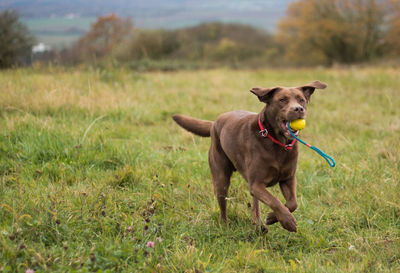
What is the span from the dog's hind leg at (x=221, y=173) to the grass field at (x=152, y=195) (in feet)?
0.53

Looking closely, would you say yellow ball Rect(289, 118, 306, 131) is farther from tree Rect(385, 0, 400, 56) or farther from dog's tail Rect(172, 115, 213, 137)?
tree Rect(385, 0, 400, 56)

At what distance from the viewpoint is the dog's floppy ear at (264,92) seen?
3348 mm

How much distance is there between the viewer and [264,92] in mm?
3357

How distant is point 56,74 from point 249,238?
5.64m

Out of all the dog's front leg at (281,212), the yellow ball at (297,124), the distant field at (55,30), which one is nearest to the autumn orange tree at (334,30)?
the distant field at (55,30)

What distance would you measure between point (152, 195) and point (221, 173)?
764mm

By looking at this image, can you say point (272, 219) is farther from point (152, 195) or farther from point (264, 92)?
point (152, 195)

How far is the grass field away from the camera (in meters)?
2.89

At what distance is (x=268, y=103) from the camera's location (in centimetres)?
344

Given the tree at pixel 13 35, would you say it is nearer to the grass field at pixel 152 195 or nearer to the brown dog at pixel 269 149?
the grass field at pixel 152 195

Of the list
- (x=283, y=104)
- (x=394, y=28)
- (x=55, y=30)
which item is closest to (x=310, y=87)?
(x=283, y=104)

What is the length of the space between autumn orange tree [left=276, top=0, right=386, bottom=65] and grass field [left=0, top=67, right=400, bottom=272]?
1892 cm

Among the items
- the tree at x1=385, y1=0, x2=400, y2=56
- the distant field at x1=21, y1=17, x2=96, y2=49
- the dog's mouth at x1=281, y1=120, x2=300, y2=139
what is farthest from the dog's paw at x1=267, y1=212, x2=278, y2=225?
the tree at x1=385, y1=0, x2=400, y2=56

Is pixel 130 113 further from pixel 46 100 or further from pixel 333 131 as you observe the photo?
pixel 333 131
